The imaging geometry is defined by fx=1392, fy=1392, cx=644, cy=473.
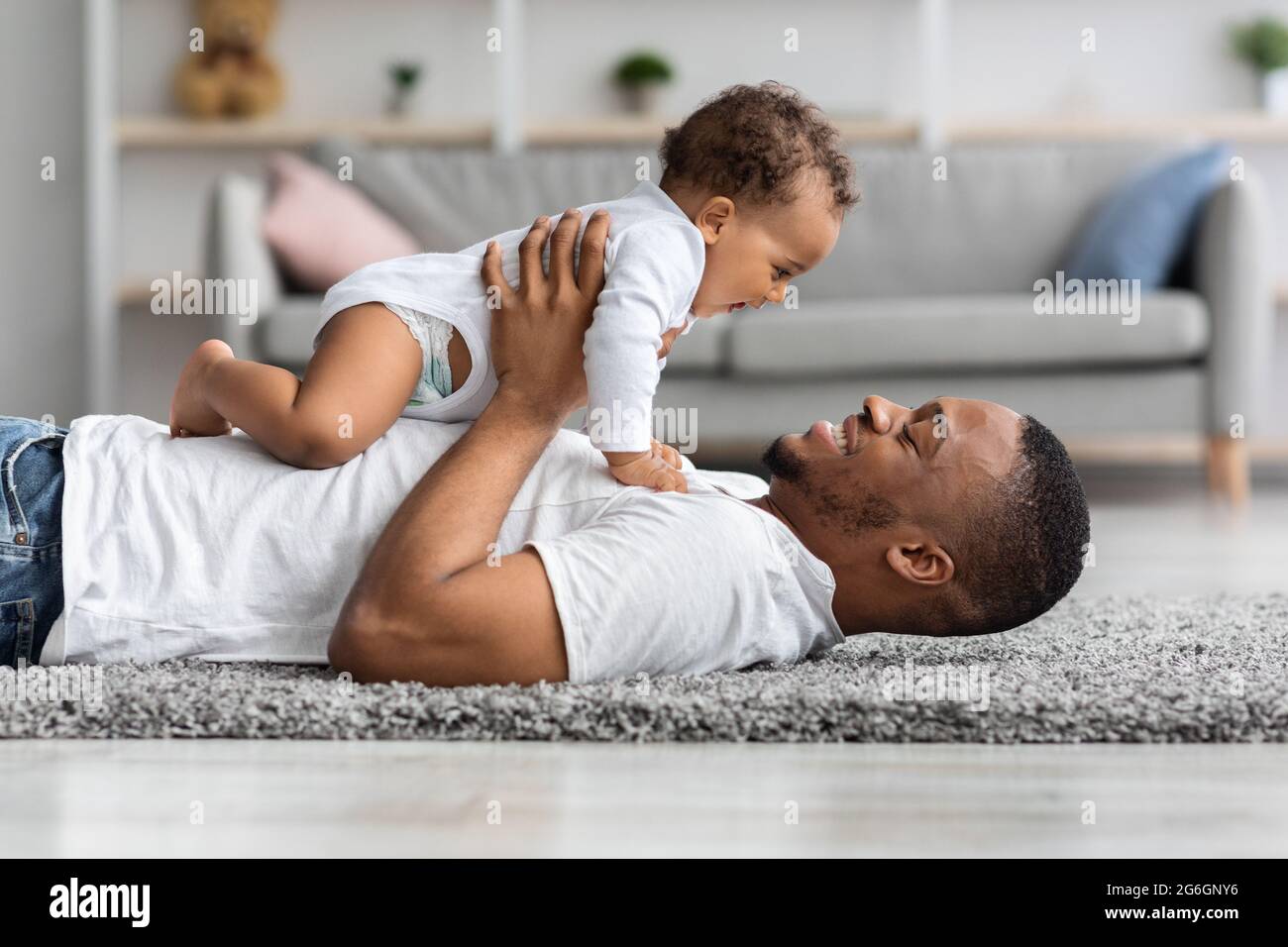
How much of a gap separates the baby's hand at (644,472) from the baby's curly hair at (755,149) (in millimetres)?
319

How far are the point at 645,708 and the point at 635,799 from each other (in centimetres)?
18

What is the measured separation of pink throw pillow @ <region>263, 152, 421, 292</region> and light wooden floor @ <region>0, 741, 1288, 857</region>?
8.84 feet

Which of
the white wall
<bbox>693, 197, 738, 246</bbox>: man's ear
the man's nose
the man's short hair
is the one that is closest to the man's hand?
<bbox>693, 197, 738, 246</bbox>: man's ear

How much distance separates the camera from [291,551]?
1.21 meters

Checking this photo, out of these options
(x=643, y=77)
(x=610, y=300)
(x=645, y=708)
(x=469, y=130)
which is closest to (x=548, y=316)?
(x=610, y=300)

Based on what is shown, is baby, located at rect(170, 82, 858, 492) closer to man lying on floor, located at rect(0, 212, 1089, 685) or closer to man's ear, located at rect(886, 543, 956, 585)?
man lying on floor, located at rect(0, 212, 1089, 685)

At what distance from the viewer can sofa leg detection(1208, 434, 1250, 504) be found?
138 inches

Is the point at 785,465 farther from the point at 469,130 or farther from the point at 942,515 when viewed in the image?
the point at 469,130

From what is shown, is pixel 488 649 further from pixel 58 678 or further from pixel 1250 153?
pixel 1250 153

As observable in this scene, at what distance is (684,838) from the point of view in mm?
834

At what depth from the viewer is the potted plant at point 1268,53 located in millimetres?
4500

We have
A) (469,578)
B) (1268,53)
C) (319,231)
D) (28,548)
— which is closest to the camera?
(469,578)
